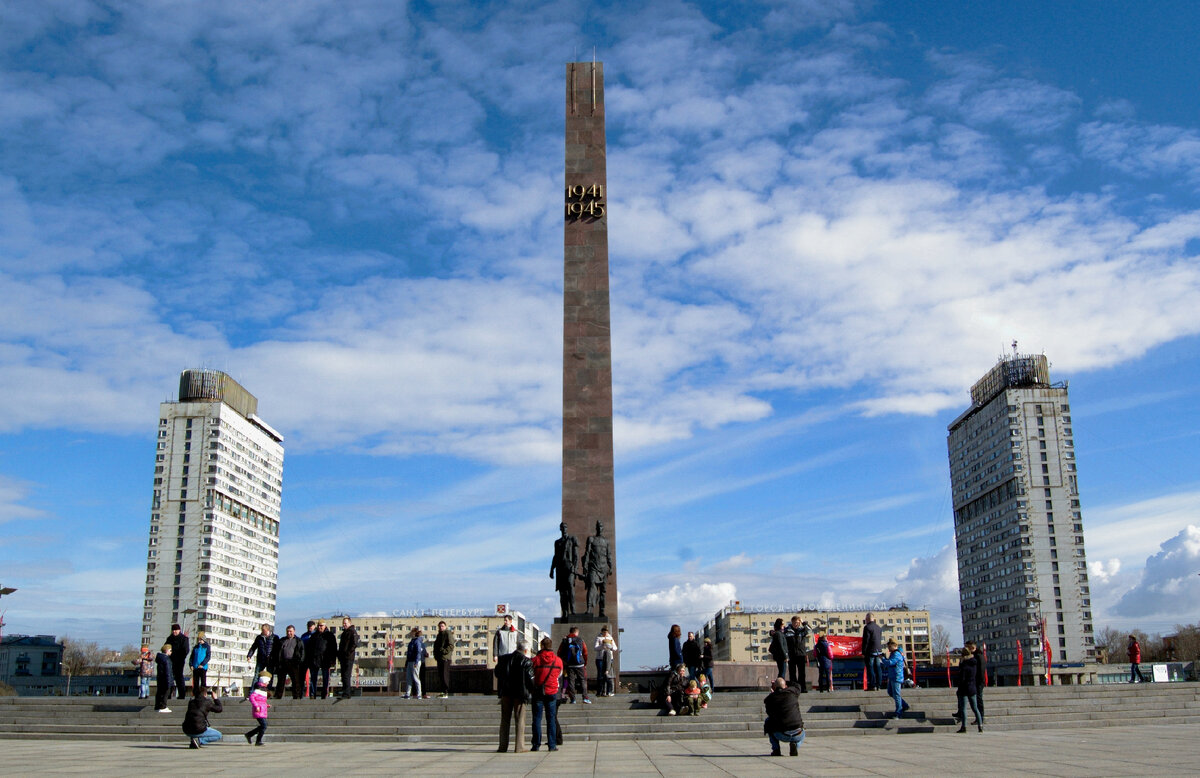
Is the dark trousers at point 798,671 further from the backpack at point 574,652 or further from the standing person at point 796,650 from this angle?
the backpack at point 574,652

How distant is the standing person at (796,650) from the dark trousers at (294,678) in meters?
10.1

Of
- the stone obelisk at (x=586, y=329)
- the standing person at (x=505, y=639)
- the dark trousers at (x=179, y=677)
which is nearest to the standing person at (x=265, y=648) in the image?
the dark trousers at (x=179, y=677)

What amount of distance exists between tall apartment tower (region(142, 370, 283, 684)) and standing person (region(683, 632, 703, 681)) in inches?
4139

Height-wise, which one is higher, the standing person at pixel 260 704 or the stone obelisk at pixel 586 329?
the stone obelisk at pixel 586 329

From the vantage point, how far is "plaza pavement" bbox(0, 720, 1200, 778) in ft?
36.5

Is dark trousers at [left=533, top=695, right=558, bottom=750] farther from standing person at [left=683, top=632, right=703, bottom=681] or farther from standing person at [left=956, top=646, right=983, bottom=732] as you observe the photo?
standing person at [left=956, top=646, right=983, bottom=732]

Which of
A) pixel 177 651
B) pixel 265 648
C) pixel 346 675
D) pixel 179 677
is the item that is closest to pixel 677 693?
pixel 346 675

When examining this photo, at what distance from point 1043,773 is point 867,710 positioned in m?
8.47

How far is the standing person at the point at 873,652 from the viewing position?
19.9 meters

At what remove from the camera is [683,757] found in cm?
1345

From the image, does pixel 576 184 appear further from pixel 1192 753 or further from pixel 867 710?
pixel 1192 753

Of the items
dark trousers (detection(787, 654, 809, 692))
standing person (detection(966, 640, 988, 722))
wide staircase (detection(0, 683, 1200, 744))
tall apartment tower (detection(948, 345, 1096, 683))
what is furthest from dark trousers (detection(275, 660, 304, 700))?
tall apartment tower (detection(948, 345, 1096, 683))

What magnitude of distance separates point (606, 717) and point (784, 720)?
5574 mm

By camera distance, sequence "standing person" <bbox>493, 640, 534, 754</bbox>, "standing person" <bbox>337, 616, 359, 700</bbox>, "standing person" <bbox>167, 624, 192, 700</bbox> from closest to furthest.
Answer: "standing person" <bbox>493, 640, 534, 754</bbox>
"standing person" <bbox>167, 624, 192, 700</bbox>
"standing person" <bbox>337, 616, 359, 700</bbox>
